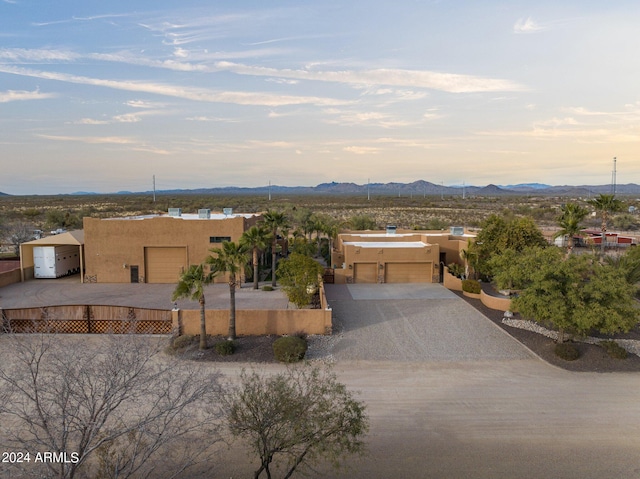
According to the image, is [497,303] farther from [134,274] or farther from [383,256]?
[134,274]

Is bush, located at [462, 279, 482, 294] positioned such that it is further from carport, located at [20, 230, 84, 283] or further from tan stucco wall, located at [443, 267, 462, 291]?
carport, located at [20, 230, 84, 283]

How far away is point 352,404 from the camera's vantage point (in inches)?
359

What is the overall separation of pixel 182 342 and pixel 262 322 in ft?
11.1

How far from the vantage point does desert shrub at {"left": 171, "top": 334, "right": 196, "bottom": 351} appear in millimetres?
18141

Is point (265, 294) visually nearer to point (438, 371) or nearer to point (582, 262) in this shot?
point (438, 371)

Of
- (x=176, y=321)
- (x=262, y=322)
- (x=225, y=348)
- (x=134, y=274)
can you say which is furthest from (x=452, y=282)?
(x=134, y=274)

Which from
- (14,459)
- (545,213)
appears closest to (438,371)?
(14,459)

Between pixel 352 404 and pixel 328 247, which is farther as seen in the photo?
pixel 328 247

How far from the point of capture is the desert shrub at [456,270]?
3121 cm

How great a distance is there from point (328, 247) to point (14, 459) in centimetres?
3413

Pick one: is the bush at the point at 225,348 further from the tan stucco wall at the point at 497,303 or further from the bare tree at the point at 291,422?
the tan stucco wall at the point at 497,303

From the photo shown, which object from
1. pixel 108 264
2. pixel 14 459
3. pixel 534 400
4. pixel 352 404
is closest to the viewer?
pixel 14 459

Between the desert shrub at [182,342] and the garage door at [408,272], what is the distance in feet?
51.9

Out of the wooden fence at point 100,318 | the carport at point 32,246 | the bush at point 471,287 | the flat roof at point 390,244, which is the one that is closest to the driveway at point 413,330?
the bush at point 471,287
